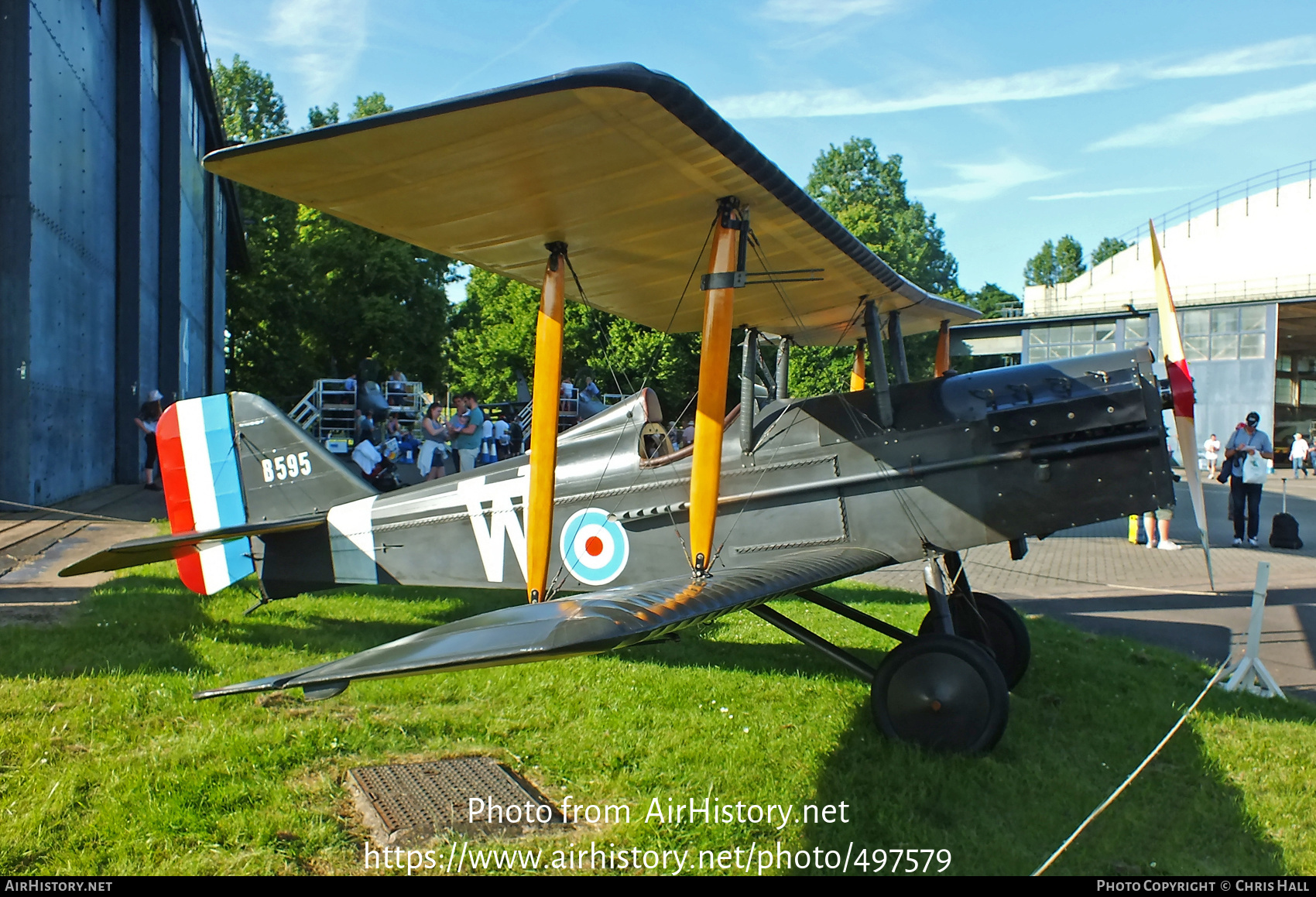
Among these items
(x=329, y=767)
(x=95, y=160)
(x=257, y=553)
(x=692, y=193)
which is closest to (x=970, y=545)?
(x=692, y=193)

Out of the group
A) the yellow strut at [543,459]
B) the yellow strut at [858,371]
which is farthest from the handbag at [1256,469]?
the yellow strut at [543,459]

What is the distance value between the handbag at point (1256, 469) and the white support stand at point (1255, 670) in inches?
310

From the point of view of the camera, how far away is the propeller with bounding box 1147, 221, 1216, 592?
487 centimetres

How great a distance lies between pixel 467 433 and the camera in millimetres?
15094

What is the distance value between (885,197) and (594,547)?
176ft

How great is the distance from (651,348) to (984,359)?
93.6ft

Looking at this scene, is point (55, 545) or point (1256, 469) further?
point (1256, 469)

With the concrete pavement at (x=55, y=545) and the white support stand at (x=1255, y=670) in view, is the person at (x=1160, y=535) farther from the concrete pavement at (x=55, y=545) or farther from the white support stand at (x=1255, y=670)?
the concrete pavement at (x=55, y=545)

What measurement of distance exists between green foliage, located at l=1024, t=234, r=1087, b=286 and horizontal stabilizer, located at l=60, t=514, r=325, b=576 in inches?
4219

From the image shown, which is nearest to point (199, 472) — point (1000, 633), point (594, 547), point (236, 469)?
point (236, 469)

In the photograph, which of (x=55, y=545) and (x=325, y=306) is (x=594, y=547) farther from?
Result: (x=325, y=306)

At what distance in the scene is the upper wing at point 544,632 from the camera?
7.93 ft

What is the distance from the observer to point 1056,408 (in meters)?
4.79

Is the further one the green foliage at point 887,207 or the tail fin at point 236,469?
the green foliage at point 887,207
